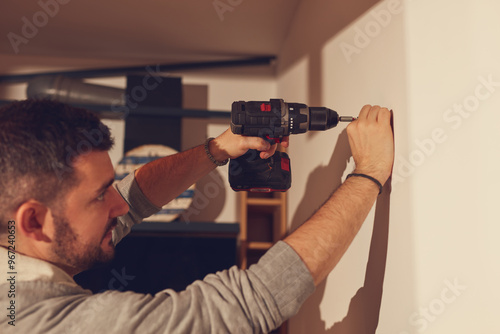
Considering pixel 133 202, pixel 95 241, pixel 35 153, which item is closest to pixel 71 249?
pixel 95 241

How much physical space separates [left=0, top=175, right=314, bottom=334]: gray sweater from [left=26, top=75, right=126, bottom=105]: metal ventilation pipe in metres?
1.60

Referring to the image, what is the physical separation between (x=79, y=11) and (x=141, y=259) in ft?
4.00

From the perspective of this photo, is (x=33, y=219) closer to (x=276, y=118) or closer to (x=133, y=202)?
(x=133, y=202)

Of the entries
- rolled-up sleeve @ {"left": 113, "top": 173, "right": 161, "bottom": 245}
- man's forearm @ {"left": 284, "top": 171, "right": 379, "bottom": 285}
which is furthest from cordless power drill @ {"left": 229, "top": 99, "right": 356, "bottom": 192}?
rolled-up sleeve @ {"left": 113, "top": 173, "right": 161, "bottom": 245}

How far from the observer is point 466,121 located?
0.71 m

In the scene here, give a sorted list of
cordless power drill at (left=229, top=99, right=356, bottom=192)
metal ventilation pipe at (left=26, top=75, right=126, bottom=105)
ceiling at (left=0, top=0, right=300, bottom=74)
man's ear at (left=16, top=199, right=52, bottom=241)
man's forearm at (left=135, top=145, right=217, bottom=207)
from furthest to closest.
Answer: metal ventilation pipe at (left=26, top=75, right=126, bottom=105) → ceiling at (left=0, top=0, right=300, bottom=74) → man's forearm at (left=135, top=145, right=217, bottom=207) → cordless power drill at (left=229, top=99, right=356, bottom=192) → man's ear at (left=16, top=199, right=52, bottom=241)

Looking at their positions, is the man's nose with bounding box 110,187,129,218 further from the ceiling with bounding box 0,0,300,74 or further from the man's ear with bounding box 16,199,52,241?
the ceiling with bounding box 0,0,300,74

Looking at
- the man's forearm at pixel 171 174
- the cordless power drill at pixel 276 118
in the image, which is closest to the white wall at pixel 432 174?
the cordless power drill at pixel 276 118

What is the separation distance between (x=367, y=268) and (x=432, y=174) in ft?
1.13

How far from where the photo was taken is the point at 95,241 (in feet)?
2.83

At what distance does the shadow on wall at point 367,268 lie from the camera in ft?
3.02

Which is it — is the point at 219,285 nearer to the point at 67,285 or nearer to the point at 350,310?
the point at 67,285

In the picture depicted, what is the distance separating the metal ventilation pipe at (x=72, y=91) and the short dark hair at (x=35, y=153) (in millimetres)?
1429

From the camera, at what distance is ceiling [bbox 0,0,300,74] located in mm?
1899
